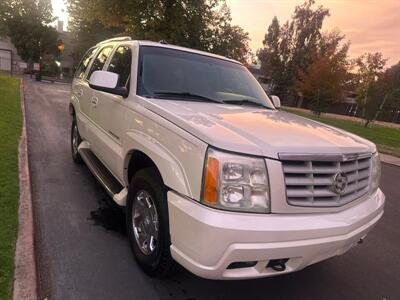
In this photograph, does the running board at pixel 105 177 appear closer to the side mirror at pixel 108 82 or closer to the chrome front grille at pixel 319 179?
the side mirror at pixel 108 82

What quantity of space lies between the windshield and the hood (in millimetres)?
275

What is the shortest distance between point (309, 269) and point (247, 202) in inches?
67.7

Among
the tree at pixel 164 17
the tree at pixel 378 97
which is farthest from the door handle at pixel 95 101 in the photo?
the tree at pixel 378 97

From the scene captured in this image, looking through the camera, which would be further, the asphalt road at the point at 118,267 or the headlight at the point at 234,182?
the asphalt road at the point at 118,267

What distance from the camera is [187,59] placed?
167 inches

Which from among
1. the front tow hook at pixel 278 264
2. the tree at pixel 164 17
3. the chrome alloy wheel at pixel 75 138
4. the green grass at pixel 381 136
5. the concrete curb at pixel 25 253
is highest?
the tree at pixel 164 17

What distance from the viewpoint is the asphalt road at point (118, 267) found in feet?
10.2

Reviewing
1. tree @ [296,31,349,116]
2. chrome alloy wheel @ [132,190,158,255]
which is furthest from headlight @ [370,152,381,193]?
tree @ [296,31,349,116]

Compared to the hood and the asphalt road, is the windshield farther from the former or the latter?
the asphalt road

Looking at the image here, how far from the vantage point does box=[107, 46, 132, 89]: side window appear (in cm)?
403

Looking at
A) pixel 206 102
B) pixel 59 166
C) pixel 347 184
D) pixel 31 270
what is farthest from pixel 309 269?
pixel 59 166

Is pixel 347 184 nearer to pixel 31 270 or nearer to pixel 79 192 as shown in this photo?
pixel 31 270

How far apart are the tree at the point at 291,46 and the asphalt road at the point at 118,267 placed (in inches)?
1792

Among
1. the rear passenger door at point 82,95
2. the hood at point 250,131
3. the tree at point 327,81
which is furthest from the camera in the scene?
the tree at point 327,81
